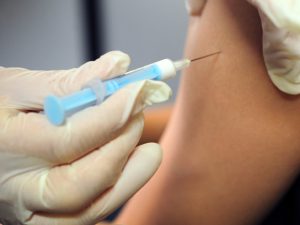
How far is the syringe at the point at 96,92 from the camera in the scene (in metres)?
0.58

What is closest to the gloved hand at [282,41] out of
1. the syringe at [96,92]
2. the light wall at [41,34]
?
the syringe at [96,92]

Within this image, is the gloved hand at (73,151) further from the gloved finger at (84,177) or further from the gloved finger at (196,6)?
the gloved finger at (196,6)

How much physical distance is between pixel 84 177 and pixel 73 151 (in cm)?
4

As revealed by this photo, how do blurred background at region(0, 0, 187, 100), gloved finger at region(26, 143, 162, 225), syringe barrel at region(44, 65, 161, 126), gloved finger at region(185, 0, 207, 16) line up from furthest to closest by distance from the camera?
blurred background at region(0, 0, 187, 100) < gloved finger at region(185, 0, 207, 16) < gloved finger at region(26, 143, 162, 225) < syringe barrel at region(44, 65, 161, 126)

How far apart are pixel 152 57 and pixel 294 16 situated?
2238mm

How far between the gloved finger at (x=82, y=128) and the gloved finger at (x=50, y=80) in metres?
0.04

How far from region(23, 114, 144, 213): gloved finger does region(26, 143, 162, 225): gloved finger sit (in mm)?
20

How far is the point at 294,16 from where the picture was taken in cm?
59

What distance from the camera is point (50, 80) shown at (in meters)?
0.69

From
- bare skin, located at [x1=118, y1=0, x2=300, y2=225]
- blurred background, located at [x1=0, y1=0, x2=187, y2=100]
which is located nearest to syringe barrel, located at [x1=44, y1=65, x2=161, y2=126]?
bare skin, located at [x1=118, y1=0, x2=300, y2=225]

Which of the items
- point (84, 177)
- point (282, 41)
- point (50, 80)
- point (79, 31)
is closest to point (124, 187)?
point (84, 177)

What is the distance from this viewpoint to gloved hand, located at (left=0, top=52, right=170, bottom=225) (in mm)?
620

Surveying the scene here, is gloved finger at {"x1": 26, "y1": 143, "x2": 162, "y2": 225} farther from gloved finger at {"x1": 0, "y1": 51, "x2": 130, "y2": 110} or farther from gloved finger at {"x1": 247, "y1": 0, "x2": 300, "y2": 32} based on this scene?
gloved finger at {"x1": 247, "y1": 0, "x2": 300, "y2": 32}

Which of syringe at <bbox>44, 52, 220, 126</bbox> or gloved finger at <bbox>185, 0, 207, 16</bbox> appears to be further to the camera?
gloved finger at <bbox>185, 0, 207, 16</bbox>
